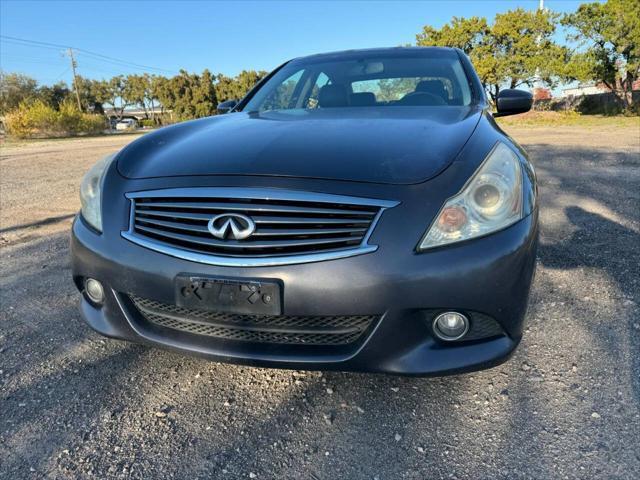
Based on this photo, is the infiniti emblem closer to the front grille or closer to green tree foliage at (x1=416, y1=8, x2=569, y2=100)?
the front grille

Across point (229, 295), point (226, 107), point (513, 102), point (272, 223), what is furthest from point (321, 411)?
point (226, 107)

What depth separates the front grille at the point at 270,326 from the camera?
158cm

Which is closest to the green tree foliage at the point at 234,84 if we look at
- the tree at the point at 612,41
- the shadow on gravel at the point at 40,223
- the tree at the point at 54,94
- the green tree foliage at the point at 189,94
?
the green tree foliage at the point at 189,94

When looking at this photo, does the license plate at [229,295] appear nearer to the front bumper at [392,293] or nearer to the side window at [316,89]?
the front bumper at [392,293]

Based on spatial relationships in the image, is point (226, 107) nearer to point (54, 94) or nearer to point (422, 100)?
point (422, 100)

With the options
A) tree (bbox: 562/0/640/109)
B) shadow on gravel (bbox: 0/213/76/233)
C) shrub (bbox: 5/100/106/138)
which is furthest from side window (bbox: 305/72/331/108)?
shrub (bbox: 5/100/106/138)

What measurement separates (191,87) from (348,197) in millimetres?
53647

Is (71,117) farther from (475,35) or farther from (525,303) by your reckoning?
(525,303)

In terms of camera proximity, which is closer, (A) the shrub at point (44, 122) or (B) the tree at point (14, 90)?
(A) the shrub at point (44, 122)

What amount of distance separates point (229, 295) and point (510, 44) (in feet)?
122

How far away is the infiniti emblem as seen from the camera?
1546 millimetres

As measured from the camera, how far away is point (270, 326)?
1599 mm

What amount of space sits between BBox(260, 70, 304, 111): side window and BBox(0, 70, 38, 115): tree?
5011cm

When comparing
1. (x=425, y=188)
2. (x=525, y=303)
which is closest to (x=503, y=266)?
(x=525, y=303)
